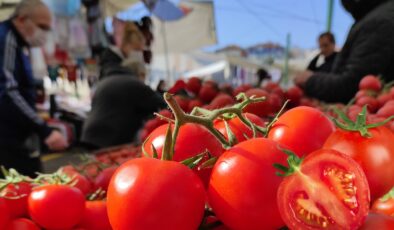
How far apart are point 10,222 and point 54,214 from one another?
0.09m

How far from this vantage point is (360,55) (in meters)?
1.95

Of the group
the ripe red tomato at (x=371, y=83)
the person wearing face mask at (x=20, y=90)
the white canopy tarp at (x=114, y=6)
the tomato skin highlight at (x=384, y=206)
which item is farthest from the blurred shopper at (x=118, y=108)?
the white canopy tarp at (x=114, y=6)

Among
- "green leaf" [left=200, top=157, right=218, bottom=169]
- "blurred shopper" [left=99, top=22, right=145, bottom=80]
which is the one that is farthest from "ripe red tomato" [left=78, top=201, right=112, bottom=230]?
"blurred shopper" [left=99, top=22, right=145, bottom=80]

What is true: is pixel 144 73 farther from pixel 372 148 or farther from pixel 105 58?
pixel 372 148

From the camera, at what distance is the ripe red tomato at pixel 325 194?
18.3 inches

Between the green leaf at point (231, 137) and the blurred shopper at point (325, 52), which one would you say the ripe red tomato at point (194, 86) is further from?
the green leaf at point (231, 137)

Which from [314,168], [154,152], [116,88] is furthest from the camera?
[116,88]

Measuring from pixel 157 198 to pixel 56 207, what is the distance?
37 centimetres

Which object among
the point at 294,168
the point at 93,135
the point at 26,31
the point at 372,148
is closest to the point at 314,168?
the point at 294,168

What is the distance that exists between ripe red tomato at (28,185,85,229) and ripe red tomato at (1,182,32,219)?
0.02 m

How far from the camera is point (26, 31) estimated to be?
2.30 metres

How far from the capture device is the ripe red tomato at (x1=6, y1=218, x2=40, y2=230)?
79 centimetres

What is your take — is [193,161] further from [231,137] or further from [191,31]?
[191,31]

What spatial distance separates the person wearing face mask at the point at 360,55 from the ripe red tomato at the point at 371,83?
123mm
